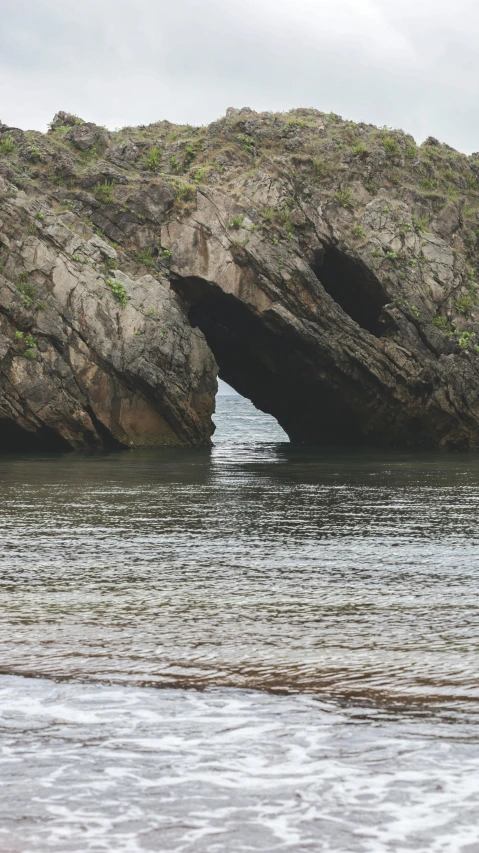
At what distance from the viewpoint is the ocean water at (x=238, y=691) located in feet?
9.92

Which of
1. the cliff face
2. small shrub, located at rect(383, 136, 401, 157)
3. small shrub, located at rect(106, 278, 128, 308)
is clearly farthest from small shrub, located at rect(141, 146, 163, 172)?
small shrub, located at rect(383, 136, 401, 157)

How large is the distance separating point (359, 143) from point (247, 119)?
565cm

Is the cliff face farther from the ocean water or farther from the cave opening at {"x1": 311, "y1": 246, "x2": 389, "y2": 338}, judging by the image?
the ocean water

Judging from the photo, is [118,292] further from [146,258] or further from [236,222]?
[236,222]

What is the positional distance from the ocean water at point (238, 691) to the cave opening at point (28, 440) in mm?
19393

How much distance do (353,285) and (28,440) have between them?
1641 centimetres

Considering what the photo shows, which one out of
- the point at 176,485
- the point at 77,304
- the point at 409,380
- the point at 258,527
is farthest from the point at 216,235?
the point at 258,527

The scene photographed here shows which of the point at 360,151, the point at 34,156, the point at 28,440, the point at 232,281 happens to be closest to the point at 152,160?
the point at 34,156

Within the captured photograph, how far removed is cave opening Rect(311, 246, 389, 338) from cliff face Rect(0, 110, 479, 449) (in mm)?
104

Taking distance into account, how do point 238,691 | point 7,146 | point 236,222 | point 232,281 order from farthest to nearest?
point 7,146 < point 236,222 < point 232,281 < point 238,691

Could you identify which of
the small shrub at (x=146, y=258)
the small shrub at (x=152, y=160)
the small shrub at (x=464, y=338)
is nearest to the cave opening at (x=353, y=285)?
the small shrub at (x=464, y=338)

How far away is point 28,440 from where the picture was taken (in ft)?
100

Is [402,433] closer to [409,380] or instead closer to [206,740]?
[409,380]

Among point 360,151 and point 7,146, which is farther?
point 360,151
